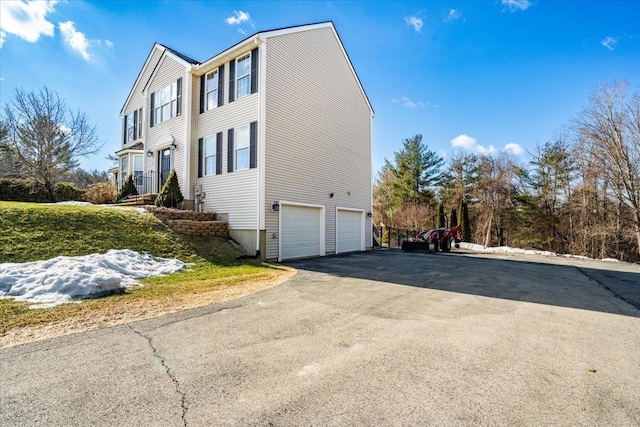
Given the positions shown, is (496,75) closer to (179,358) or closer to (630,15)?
(630,15)

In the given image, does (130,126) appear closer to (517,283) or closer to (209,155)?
(209,155)

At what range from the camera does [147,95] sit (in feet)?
51.7

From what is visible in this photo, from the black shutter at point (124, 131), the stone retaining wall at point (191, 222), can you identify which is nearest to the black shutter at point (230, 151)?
the stone retaining wall at point (191, 222)

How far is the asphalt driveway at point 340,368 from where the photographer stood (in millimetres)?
2164

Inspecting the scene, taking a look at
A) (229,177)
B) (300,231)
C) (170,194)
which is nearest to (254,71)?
(229,177)

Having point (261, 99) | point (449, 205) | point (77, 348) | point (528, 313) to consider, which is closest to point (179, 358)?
point (77, 348)

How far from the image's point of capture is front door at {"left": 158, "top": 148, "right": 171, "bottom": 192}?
1425 centimetres

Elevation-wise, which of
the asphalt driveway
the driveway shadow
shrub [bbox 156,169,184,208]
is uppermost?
shrub [bbox 156,169,184,208]

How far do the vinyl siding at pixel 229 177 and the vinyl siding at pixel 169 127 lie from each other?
65cm

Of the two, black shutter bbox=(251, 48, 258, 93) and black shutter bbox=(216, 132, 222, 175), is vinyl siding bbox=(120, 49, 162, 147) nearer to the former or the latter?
black shutter bbox=(216, 132, 222, 175)

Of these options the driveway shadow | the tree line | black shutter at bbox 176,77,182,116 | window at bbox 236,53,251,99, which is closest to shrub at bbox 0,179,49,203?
black shutter at bbox 176,77,182,116

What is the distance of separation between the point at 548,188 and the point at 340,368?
28.7 m

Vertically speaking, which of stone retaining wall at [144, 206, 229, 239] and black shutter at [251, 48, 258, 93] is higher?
black shutter at [251, 48, 258, 93]

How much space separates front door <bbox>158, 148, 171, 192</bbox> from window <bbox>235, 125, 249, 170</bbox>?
4.70 m
